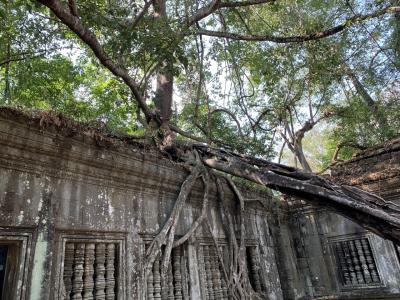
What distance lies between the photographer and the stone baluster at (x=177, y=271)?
3572 mm

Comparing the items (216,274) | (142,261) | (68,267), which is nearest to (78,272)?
(68,267)

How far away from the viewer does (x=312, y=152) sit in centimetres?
1927

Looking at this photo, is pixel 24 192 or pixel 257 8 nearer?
pixel 24 192

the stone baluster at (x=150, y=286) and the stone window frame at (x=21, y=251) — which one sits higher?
the stone window frame at (x=21, y=251)

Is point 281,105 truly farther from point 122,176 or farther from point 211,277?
point 122,176

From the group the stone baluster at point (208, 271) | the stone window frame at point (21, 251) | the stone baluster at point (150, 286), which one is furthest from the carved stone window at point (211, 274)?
the stone window frame at point (21, 251)

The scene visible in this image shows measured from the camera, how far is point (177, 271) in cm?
366

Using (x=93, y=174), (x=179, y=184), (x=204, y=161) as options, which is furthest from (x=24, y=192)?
(x=204, y=161)

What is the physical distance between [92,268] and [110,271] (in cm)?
19

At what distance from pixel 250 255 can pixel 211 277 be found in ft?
3.83

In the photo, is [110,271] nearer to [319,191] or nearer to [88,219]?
[88,219]

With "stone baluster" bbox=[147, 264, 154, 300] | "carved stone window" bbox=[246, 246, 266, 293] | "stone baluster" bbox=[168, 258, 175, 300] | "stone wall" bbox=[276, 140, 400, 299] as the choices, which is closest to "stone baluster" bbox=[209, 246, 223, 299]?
"stone baluster" bbox=[168, 258, 175, 300]

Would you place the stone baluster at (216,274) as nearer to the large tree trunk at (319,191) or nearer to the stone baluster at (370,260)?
the large tree trunk at (319,191)

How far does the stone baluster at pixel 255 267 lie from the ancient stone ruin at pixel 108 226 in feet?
0.06
